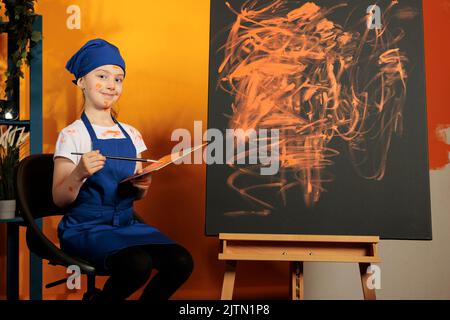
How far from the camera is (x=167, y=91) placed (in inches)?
100

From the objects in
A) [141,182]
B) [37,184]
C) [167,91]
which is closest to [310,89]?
[141,182]

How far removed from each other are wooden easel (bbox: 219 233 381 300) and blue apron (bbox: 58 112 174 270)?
238mm

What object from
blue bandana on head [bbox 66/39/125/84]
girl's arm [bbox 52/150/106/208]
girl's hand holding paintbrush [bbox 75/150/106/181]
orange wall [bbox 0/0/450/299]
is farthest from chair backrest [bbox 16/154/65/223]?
orange wall [bbox 0/0/450/299]

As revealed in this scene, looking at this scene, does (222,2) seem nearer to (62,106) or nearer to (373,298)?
(62,106)

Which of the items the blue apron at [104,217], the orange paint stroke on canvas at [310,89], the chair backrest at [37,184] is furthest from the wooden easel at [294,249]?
the chair backrest at [37,184]

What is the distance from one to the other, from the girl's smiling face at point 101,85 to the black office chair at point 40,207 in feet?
0.92

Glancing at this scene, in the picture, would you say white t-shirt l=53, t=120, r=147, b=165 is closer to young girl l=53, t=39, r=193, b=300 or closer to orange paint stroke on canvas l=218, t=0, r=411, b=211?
young girl l=53, t=39, r=193, b=300

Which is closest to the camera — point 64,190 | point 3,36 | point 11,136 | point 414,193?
point 64,190

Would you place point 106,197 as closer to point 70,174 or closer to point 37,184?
point 70,174

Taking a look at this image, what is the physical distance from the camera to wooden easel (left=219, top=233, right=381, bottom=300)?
1848mm

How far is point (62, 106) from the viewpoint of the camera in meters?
2.49

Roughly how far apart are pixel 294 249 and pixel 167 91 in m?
1.05

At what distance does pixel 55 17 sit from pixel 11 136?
649 mm
